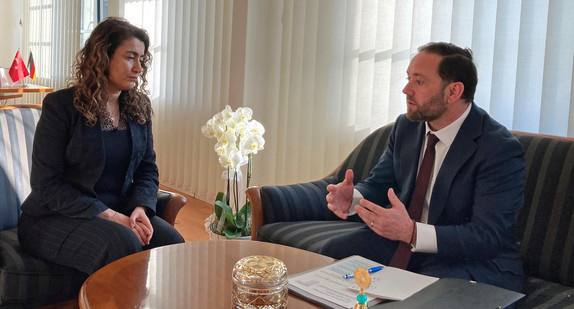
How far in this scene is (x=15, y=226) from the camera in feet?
7.75

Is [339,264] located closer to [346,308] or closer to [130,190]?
[346,308]

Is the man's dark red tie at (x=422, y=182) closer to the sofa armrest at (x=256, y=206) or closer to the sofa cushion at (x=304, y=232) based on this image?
the sofa cushion at (x=304, y=232)

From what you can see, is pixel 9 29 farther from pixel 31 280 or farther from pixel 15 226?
pixel 31 280

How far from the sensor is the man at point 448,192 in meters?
1.77

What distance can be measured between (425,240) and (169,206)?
3.58 ft

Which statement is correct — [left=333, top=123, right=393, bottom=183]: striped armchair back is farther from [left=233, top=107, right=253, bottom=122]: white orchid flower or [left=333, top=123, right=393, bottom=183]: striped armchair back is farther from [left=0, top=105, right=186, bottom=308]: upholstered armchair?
[left=0, top=105, right=186, bottom=308]: upholstered armchair

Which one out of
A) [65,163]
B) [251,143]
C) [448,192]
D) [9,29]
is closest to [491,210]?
[448,192]

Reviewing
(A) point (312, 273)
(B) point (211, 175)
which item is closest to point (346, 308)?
(A) point (312, 273)

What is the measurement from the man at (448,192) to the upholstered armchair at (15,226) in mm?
878

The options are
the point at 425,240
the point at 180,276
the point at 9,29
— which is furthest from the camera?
the point at 9,29

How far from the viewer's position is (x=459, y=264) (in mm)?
1812

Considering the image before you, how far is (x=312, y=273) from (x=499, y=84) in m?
1.47

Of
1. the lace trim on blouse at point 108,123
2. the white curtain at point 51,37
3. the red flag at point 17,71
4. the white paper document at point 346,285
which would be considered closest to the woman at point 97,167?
the lace trim on blouse at point 108,123

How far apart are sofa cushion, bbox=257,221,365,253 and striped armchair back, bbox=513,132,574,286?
69 centimetres
